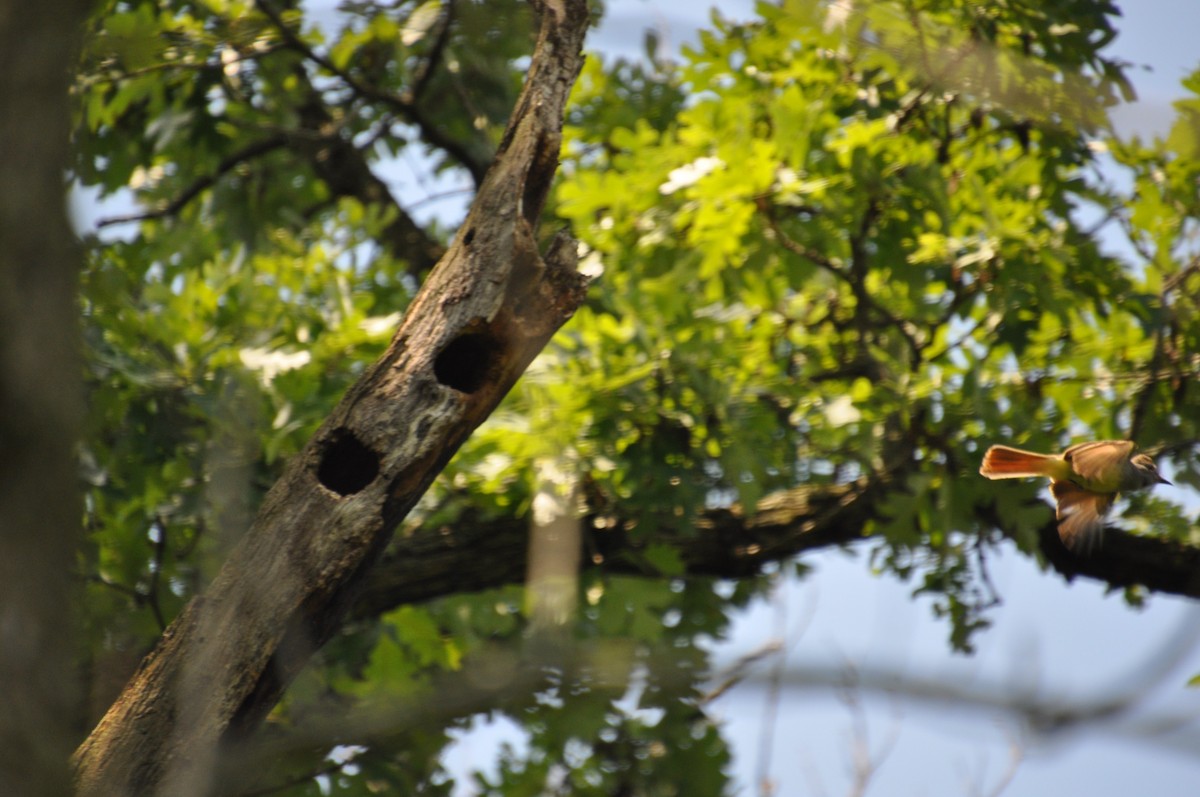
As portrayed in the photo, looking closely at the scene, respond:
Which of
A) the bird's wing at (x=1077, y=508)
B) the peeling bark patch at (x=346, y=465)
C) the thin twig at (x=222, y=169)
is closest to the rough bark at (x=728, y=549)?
the bird's wing at (x=1077, y=508)

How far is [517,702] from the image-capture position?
3.51 m

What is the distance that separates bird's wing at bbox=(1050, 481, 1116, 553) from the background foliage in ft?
3.37

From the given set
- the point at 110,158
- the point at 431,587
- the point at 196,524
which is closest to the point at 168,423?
the point at 196,524

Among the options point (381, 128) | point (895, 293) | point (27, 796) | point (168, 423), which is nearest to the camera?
point (27, 796)

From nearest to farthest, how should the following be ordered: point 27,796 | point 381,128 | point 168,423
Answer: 1. point 27,796
2. point 168,423
3. point 381,128

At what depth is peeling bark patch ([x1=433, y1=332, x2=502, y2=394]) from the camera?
91.0 inches

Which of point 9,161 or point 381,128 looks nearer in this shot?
point 9,161

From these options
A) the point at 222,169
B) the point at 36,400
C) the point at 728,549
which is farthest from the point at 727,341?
the point at 36,400

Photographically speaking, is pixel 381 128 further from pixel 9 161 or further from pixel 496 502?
pixel 9 161

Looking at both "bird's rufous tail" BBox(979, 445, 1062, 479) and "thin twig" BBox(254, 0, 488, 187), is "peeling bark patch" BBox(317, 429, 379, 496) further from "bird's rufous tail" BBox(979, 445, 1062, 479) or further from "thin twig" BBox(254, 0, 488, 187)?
"thin twig" BBox(254, 0, 488, 187)

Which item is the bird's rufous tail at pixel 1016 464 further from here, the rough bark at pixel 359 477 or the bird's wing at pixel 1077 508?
the rough bark at pixel 359 477

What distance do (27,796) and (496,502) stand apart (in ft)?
9.69

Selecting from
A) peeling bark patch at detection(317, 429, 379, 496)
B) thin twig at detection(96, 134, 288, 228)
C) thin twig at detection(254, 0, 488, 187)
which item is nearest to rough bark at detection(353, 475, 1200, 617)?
thin twig at detection(254, 0, 488, 187)

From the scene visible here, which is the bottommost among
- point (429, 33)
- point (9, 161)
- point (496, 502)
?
point (496, 502)
